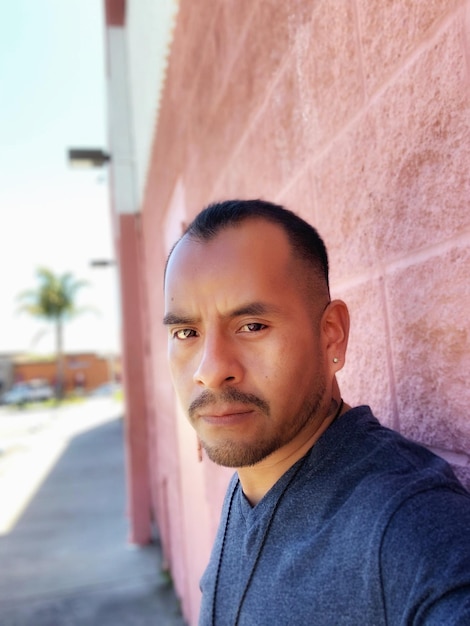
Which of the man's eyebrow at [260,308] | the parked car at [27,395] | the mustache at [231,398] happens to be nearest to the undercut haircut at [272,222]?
the man's eyebrow at [260,308]

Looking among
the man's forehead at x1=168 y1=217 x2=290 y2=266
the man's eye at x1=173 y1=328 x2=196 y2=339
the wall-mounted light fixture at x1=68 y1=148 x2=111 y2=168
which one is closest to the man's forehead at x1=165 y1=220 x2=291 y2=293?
the man's forehead at x1=168 y1=217 x2=290 y2=266

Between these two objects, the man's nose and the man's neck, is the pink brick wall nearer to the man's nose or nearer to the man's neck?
the man's neck

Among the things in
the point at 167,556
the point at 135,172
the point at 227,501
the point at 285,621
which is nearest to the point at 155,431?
the point at 167,556

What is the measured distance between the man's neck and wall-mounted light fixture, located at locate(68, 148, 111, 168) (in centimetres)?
688

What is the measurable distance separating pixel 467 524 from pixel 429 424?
332mm

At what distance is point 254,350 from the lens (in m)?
0.87

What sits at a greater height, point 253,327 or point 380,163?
point 380,163

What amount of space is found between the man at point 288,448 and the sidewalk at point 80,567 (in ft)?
13.1

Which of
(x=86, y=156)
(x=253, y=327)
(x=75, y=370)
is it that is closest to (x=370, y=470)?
(x=253, y=327)

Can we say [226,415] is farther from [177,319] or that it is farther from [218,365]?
[177,319]

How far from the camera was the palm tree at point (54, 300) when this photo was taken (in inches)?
1641

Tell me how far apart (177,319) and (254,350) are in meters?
0.18

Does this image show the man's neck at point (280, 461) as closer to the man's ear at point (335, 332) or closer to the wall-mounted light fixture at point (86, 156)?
the man's ear at point (335, 332)

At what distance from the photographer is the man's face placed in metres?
0.86
